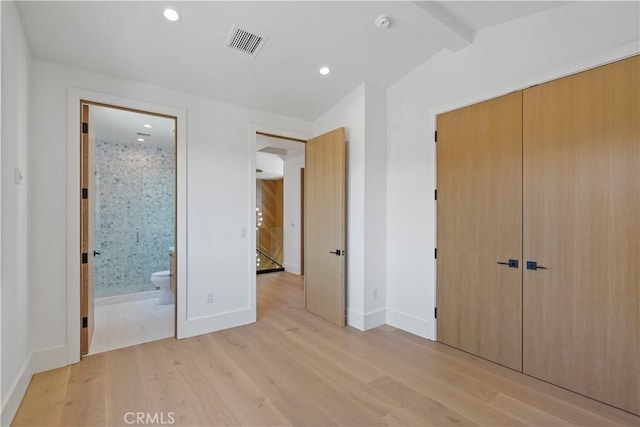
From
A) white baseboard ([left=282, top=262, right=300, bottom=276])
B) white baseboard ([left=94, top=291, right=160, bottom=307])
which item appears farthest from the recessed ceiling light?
white baseboard ([left=282, top=262, right=300, bottom=276])

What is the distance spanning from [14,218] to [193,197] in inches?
57.2

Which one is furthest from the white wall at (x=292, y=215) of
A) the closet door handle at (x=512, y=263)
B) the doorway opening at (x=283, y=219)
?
the closet door handle at (x=512, y=263)

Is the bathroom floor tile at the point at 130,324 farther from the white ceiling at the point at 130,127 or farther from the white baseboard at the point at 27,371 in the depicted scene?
the white ceiling at the point at 130,127

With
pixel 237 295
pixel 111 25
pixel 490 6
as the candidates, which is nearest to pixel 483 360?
pixel 237 295

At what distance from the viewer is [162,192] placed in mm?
5043

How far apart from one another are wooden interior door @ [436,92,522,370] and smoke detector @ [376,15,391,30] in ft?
3.60

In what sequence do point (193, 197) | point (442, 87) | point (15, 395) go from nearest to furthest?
point (15, 395), point (442, 87), point (193, 197)

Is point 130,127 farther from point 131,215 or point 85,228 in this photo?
point 85,228

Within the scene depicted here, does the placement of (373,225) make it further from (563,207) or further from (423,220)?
(563,207)

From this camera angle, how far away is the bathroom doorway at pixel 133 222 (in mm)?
3920

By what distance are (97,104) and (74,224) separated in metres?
1.15

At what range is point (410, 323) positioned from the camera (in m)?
3.44

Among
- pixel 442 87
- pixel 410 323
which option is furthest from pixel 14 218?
pixel 442 87

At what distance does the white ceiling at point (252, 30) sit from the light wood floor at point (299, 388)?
8.84 feet
